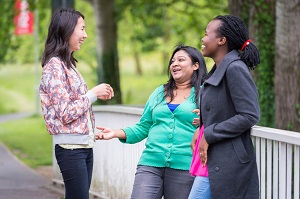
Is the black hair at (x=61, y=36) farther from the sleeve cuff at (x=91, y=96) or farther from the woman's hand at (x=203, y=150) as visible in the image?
the woman's hand at (x=203, y=150)

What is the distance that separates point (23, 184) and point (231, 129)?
23.9 ft

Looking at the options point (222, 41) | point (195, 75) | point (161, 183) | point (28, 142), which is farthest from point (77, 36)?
point (28, 142)

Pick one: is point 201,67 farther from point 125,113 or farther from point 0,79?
point 0,79

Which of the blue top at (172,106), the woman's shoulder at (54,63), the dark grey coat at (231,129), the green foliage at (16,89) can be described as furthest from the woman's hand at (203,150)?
the green foliage at (16,89)

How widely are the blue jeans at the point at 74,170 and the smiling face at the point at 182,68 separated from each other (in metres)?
0.80

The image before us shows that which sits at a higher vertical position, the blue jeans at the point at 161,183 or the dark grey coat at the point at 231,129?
the dark grey coat at the point at 231,129

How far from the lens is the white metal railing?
4.67 metres

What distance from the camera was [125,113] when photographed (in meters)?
7.89

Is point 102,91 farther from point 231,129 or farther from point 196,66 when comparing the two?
point 231,129

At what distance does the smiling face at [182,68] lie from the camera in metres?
5.41

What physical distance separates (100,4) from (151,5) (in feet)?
11.8

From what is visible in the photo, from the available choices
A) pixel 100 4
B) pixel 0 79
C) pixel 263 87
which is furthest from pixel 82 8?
pixel 263 87

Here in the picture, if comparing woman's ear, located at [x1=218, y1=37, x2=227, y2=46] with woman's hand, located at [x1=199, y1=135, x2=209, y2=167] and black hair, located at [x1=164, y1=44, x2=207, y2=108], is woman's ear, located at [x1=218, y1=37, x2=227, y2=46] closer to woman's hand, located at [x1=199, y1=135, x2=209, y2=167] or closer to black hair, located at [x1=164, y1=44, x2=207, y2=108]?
woman's hand, located at [x1=199, y1=135, x2=209, y2=167]

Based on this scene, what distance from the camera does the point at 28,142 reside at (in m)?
20.4
